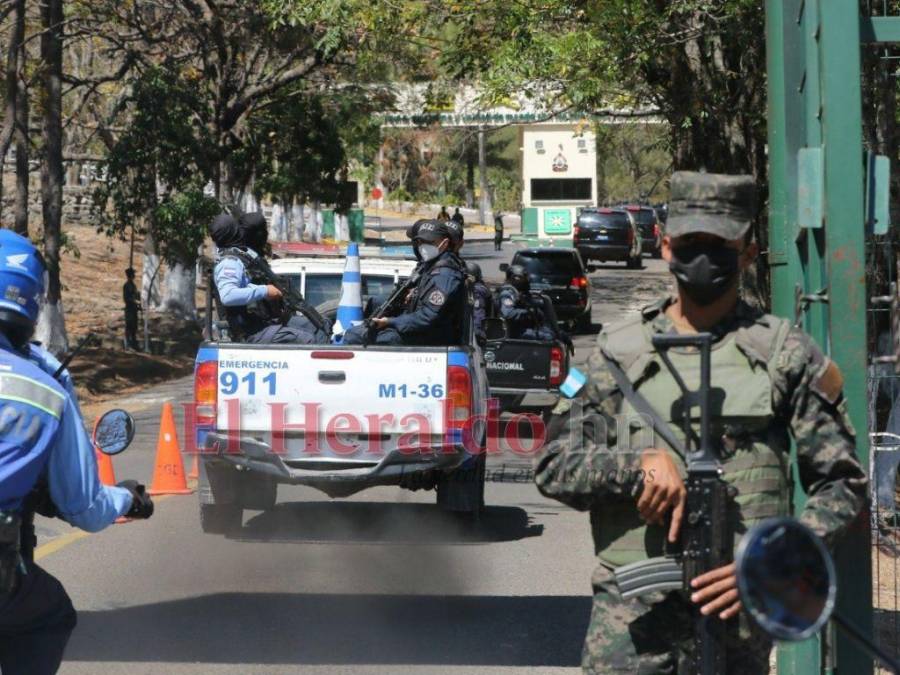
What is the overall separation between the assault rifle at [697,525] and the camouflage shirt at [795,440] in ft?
0.46

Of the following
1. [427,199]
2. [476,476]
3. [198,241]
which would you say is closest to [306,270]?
[476,476]

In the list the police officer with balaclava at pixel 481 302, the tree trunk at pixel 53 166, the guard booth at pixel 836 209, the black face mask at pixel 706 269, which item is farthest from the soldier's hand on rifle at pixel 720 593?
the tree trunk at pixel 53 166

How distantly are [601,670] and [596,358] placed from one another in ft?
2.60

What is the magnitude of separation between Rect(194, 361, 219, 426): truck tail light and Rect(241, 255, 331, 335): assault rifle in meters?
0.92

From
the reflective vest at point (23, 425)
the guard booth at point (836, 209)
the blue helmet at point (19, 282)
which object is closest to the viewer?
the reflective vest at point (23, 425)

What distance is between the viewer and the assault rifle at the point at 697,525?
3430mm

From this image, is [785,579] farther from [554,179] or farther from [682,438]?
[554,179]

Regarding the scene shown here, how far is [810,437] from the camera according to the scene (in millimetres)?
3559

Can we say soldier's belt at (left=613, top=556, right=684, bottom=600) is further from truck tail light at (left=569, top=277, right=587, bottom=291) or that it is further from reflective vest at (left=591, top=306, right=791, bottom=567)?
truck tail light at (left=569, top=277, right=587, bottom=291)

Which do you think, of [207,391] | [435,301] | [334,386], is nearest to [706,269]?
[334,386]

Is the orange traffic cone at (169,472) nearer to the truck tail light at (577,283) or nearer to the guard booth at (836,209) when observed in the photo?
the guard booth at (836,209)

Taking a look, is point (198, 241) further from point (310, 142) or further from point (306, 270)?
point (306, 270)

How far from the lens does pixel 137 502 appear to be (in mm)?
4312

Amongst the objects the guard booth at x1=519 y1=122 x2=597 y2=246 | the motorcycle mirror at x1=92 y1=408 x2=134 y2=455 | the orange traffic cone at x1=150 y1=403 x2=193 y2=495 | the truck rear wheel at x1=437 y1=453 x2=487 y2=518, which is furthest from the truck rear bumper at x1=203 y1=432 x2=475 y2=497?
the guard booth at x1=519 y1=122 x2=597 y2=246
